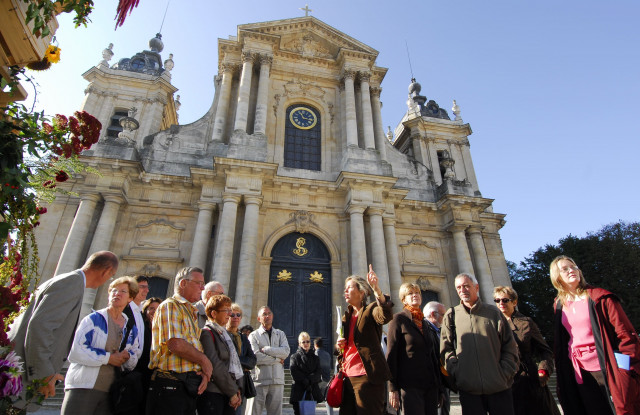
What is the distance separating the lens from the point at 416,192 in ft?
53.0

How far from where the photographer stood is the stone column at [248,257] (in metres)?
11.0

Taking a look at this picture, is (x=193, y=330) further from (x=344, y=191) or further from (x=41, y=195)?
(x=344, y=191)

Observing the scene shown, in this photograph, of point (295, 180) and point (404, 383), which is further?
point (295, 180)

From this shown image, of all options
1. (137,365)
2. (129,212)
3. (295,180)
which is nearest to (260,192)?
(295,180)

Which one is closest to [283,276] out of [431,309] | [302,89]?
[431,309]

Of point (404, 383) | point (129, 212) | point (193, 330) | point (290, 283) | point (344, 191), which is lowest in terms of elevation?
point (404, 383)

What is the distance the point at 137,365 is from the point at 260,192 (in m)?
9.41

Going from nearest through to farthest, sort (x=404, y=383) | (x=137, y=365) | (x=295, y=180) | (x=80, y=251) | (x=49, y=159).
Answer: (x=49, y=159) → (x=137, y=365) → (x=404, y=383) → (x=80, y=251) → (x=295, y=180)

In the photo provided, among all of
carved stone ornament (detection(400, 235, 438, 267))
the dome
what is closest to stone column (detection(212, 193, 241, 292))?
carved stone ornament (detection(400, 235, 438, 267))

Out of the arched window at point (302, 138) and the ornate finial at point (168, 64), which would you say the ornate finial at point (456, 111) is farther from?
the ornate finial at point (168, 64)

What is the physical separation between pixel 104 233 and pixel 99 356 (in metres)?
10.3

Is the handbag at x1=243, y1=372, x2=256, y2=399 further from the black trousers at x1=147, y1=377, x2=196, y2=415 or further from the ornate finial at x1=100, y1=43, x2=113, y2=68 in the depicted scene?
the ornate finial at x1=100, y1=43, x2=113, y2=68

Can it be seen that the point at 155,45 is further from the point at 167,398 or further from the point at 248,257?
the point at 167,398

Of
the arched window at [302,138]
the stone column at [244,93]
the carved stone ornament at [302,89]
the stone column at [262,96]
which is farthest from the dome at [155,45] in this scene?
Answer: the arched window at [302,138]
